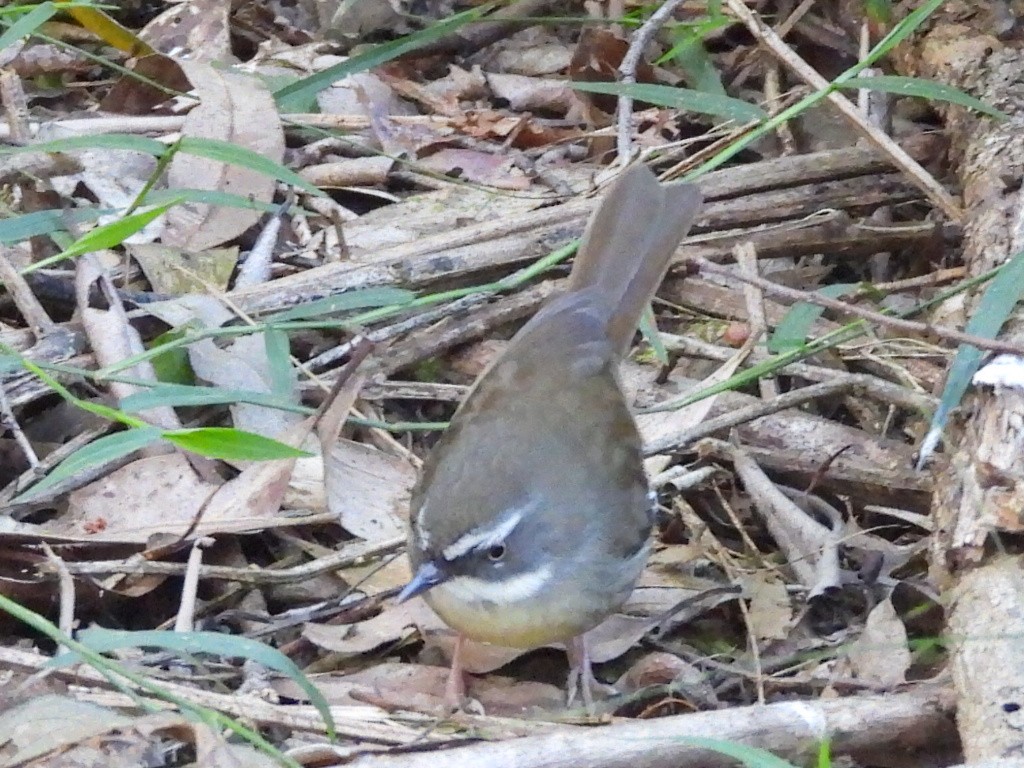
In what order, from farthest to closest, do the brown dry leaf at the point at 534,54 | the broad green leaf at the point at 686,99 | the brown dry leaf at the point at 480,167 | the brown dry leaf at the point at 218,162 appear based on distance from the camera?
the brown dry leaf at the point at 534,54
the brown dry leaf at the point at 480,167
the brown dry leaf at the point at 218,162
the broad green leaf at the point at 686,99

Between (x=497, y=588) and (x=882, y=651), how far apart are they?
90cm

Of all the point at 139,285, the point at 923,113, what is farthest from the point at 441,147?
the point at 923,113

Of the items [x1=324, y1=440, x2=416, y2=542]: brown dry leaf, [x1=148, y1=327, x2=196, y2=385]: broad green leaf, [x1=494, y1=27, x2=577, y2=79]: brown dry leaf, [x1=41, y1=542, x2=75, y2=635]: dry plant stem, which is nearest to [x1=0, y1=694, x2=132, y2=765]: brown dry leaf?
[x1=41, y1=542, x2=75, y2=635]: dry plant stem

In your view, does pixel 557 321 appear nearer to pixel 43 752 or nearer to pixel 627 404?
pixel 627 404

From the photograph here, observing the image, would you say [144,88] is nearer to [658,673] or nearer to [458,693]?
[458,693]

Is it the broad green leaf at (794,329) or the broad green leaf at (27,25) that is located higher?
the broad green leaf at (27,25)

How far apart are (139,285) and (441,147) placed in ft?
4.75

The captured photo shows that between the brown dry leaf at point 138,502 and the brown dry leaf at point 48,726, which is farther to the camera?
the brown dry leaf at point 138,502

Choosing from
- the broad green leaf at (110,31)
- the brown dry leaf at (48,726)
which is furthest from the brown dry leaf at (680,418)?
the broad green leaf at (110,31)

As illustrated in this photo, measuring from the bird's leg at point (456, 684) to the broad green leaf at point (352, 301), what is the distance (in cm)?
95

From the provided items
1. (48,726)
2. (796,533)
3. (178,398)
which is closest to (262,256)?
(178,398)

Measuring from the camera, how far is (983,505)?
291 centimetres

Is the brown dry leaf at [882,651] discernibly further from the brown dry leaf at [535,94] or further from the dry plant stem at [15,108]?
the dry plant stem at [15,108]

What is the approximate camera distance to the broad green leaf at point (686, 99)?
4.09 metres
